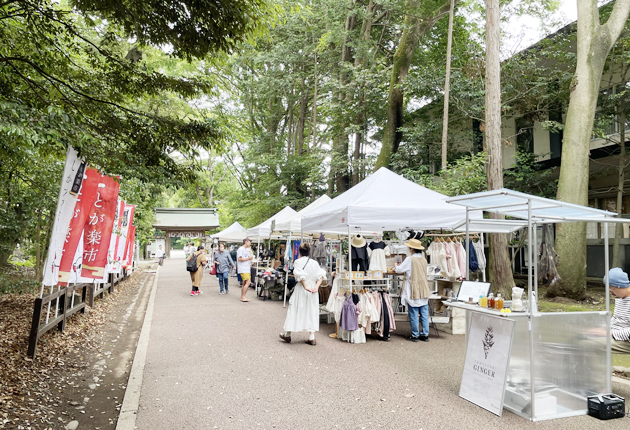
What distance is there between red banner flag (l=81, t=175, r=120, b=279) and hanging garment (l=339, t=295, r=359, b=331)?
454 cm

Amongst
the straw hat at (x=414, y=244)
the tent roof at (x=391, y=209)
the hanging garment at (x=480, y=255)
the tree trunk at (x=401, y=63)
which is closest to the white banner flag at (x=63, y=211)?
the tent roof at (x=391, y=209)

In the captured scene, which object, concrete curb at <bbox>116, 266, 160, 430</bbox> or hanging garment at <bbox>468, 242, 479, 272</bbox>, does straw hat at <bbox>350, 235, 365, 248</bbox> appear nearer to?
hanging garment at <bbox>468, 242, 479, 272</bbox>

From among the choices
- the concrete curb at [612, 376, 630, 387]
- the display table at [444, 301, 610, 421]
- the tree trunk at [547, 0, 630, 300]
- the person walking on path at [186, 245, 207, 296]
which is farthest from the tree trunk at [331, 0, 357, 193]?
the display table at [444, 301, 610, 421]

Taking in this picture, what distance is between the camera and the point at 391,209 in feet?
27.2

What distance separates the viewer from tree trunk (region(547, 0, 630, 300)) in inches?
497

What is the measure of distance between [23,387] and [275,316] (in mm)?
6508

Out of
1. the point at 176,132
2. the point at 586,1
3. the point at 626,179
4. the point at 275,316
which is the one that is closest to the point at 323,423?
the point at 176,132

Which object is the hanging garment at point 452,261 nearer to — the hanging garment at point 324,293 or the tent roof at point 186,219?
the hanging garment at point 324,293

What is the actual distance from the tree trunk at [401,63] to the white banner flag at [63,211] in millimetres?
13313

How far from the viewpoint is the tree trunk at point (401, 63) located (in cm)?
1725

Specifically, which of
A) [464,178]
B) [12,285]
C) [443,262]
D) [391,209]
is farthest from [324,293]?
[12,285]

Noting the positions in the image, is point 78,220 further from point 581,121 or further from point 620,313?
point 581,121

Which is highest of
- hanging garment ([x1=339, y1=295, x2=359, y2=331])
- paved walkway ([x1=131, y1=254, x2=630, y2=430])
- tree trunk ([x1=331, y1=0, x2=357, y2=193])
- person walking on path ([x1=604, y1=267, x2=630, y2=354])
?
tree trunk ([x1=331, y1=0, x2=357, y2=193])

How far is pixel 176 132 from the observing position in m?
6.01
